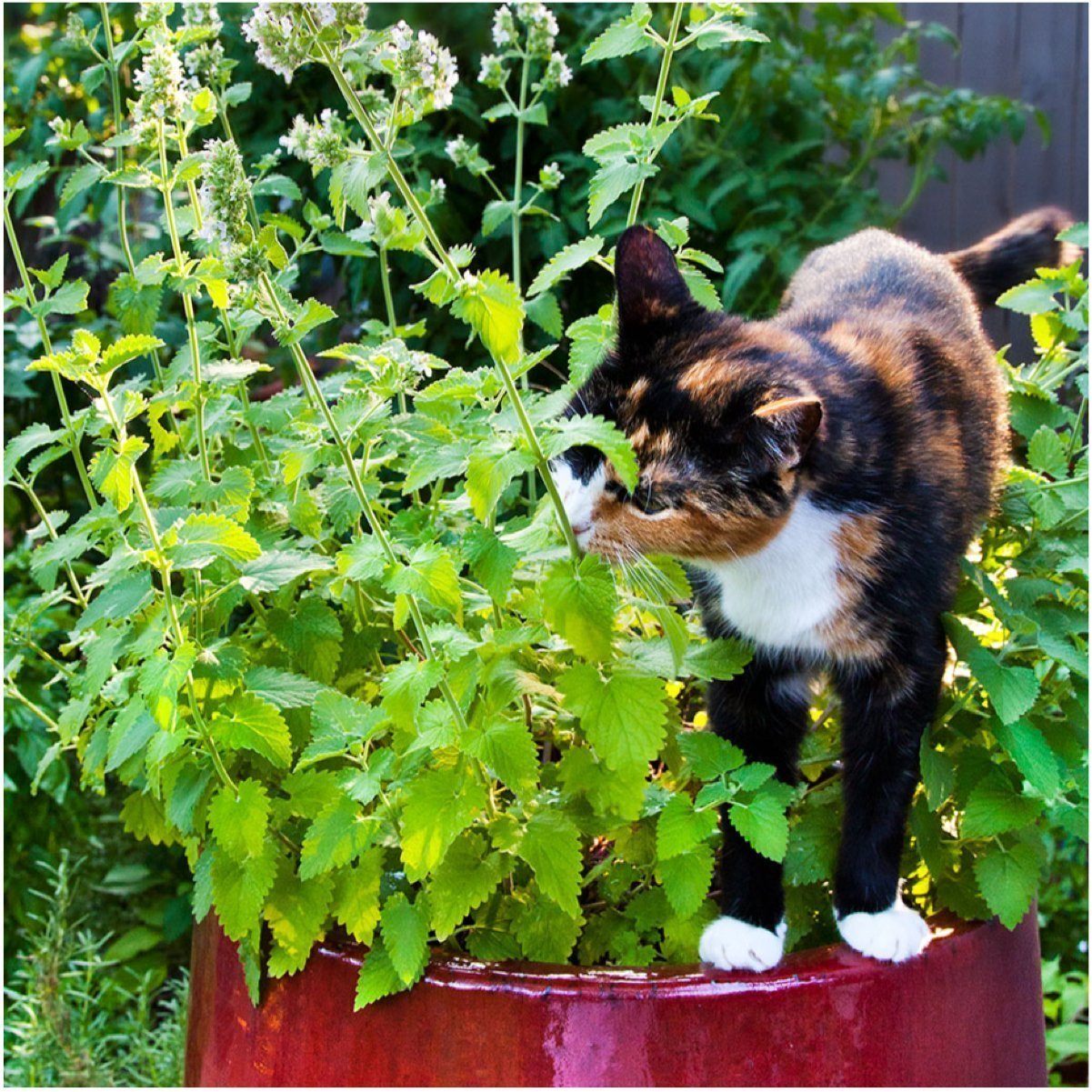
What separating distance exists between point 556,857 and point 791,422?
40cm

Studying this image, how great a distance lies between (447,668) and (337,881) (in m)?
0.22

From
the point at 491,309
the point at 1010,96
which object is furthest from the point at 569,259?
the point at 1010,96

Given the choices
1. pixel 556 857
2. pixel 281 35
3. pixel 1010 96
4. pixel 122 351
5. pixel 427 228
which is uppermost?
pixel 281 35

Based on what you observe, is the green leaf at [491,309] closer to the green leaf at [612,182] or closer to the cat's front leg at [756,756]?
the green leaf at [612,182]

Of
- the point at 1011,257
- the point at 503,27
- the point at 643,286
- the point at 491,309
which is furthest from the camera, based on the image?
the point at 1011,257

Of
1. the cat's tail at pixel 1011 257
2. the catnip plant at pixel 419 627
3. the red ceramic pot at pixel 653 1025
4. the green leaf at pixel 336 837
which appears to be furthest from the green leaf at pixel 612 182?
the cat's tail at pixel 1011 257

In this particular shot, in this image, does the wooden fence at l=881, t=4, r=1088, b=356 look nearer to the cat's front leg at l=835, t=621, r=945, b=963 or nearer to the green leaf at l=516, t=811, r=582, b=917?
the cat's front leg at l=835, t=621, r=945, b=963

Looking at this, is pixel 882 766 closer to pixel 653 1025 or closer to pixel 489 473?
pixel 653 1025

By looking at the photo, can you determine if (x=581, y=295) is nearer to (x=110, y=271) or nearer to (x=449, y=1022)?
(x=110, y=271)

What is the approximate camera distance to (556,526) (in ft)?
3.67

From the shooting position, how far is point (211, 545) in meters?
1.10

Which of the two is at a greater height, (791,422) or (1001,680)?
(791,422)

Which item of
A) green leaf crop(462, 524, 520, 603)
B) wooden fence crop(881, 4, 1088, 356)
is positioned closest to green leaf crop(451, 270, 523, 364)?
green leaf crop(462, 524, 520, 603)

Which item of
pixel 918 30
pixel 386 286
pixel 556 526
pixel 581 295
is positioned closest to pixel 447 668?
pixel 556 526
